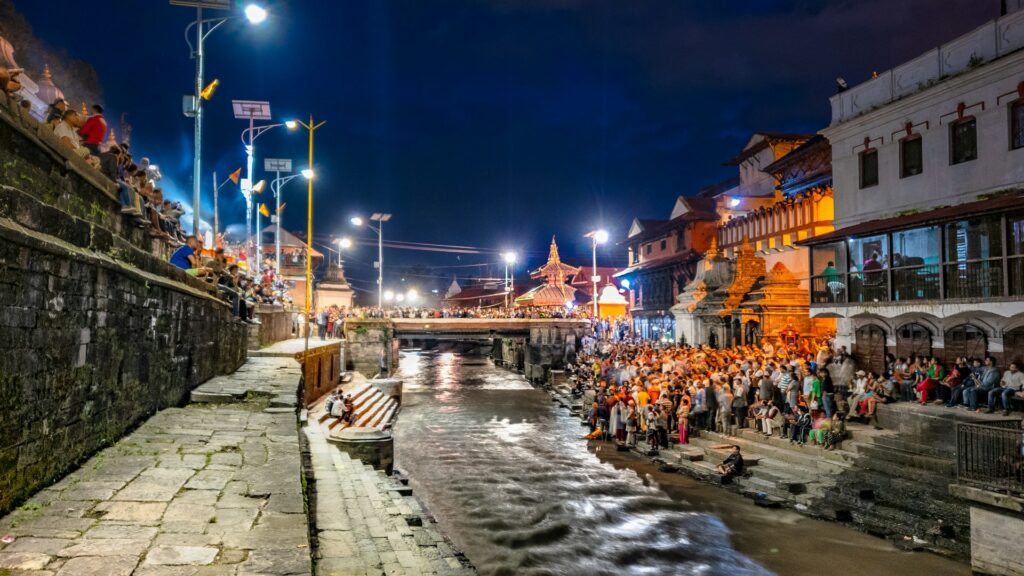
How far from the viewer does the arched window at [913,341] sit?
17.0m

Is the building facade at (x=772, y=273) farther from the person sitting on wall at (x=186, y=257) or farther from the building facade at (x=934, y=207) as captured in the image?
the person sitting on wall at (x=186, y=257)

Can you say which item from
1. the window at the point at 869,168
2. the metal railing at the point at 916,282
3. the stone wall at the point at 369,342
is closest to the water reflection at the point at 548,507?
the metal railing at the point at 916,282

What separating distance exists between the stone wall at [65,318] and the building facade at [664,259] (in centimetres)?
3515

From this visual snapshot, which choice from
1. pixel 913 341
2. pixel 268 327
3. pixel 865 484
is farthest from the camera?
pixel 268 327

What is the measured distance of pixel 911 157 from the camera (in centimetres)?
1823

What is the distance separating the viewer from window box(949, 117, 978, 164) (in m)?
16.3

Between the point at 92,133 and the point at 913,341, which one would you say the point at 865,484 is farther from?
the point at 92,133

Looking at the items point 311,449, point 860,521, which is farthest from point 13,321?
point 860,521

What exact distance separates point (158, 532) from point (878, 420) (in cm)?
1482

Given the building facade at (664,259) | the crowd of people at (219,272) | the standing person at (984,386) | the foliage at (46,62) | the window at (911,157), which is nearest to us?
the crowd of people at (219,272)

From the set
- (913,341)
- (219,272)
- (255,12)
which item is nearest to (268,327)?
(219,272)

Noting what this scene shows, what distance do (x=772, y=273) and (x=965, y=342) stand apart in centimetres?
990

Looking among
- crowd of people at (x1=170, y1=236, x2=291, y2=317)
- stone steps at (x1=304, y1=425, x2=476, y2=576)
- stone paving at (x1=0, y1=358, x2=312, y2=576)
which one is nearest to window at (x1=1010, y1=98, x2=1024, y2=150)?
stone steps at (x1=304, y1=425, x2=476, y2=576)

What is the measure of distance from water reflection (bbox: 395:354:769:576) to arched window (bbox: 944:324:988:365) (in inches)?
336
